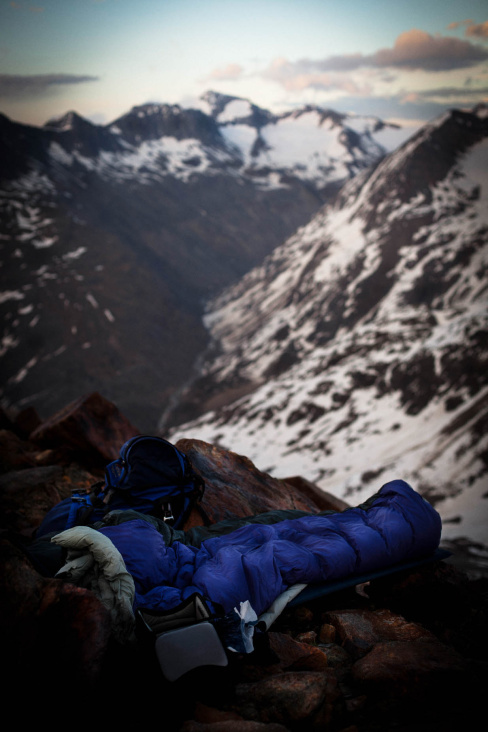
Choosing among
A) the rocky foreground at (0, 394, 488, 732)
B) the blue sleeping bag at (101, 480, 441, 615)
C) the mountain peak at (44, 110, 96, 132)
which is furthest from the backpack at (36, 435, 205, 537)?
the mountain peak at (44, 110, 96, 132)

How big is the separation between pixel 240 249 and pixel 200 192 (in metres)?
22.4

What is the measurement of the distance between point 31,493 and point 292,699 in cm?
440

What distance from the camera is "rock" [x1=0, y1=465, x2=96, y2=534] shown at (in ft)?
16.3

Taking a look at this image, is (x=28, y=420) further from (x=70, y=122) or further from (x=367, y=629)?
(x=70, y=122)

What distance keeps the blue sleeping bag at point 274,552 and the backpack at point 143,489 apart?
0.76 m

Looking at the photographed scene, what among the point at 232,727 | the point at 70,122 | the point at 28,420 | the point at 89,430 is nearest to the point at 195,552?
the point at 232,727

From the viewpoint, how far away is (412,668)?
7.75 ft

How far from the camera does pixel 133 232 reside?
9569cm

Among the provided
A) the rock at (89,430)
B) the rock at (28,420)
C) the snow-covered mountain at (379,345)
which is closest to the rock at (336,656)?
the rock at (89,430)

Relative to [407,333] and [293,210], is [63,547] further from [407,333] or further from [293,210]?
[293,210]

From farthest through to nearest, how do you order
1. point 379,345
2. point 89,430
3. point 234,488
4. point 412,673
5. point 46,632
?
point 379,345
point 89,430
point 234,488
point 412,673
point 46,632

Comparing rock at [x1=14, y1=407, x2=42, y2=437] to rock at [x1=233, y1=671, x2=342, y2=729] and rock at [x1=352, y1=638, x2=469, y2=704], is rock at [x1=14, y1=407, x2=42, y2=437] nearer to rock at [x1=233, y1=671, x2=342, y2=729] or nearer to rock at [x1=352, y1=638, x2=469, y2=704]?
rock at [x1=233, y1=671, x2=342, y2=729]

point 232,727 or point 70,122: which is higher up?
point 70,122

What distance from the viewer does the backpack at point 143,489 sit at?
12.4 feet
